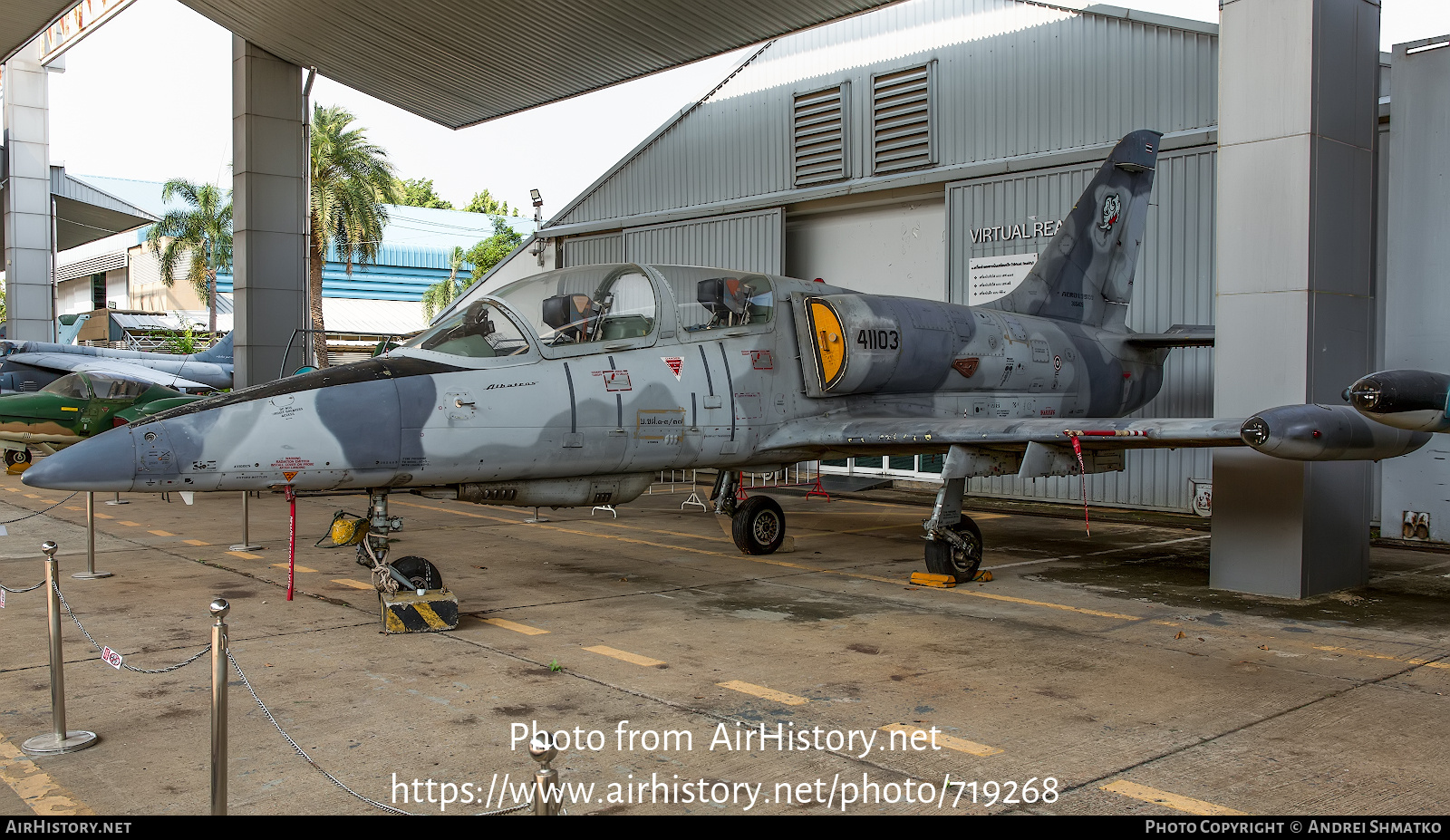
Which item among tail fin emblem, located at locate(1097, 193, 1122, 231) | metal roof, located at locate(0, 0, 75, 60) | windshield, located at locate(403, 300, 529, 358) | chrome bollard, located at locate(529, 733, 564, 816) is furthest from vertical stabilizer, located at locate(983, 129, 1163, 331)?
metal roof, located at locate(0, 0, 75, 60)

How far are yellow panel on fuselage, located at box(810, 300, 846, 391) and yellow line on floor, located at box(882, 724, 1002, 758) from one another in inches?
201

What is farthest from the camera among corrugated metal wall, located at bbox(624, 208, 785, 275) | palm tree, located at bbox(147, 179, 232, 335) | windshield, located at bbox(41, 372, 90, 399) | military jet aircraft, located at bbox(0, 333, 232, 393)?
palm tree, located at bbox(147, 179, 232, 335)

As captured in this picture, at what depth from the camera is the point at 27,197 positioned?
1259 inches

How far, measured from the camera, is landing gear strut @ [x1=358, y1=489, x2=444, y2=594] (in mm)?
7395

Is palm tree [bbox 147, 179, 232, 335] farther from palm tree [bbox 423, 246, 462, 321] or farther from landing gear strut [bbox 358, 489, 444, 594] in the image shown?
landing gear strut [bbox 358, 489, 444, 594]

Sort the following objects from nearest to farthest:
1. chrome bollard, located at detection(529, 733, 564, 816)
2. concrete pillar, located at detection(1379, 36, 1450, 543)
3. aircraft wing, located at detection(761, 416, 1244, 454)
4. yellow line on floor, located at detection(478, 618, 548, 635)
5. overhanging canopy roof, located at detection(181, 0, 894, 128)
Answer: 1. chrome bollard, located at detection(529, 733, 564, 816)
2. yellow line on floor, located at detection(478, 618, 548, 635)
3. aircraft wing, located at detection(761, 416, 1244, 454)
4. concrete pillar, located at detection(1379, 36, 1450, 543)
5. overhanging canopy roof, located at detection(181, 0, 894, 128)

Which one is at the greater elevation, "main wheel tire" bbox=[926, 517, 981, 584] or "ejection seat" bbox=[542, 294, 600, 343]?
"ejection seat" bbox=[542, 294, 600, 343]

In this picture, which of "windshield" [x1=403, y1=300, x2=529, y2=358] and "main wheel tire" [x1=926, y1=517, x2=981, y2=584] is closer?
"windshield" [x1=403, y1=300, x2=529, y2=358]

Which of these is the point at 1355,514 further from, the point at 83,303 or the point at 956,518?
the point at 83,303

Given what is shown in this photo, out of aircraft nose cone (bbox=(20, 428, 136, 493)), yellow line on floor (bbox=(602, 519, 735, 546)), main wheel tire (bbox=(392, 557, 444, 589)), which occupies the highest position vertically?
aircraft nose cone (bbox=(20, 428, 136, 493))

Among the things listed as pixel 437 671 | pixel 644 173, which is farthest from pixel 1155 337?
pixel 644 173

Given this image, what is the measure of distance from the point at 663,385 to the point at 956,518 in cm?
299

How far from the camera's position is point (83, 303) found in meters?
75.0

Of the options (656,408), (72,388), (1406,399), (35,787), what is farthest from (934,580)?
(72,388)
